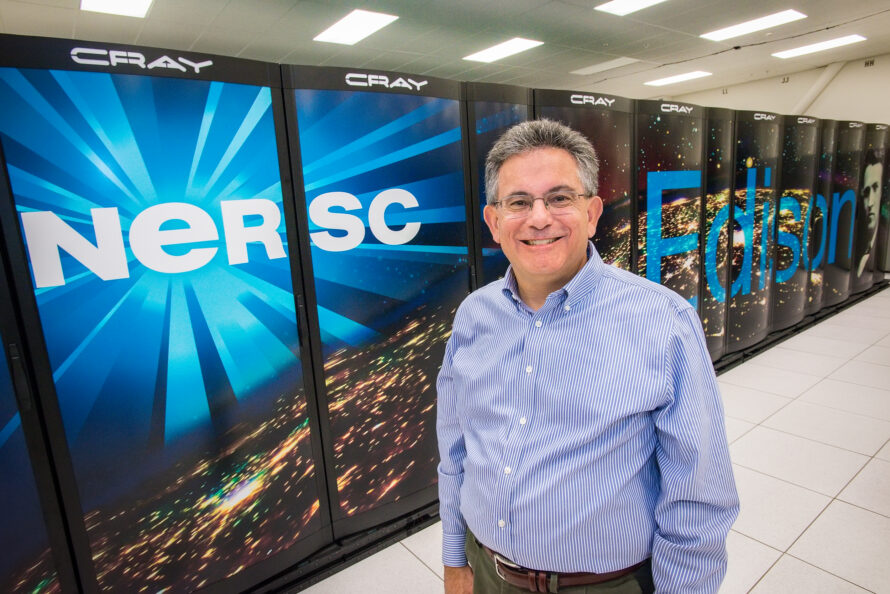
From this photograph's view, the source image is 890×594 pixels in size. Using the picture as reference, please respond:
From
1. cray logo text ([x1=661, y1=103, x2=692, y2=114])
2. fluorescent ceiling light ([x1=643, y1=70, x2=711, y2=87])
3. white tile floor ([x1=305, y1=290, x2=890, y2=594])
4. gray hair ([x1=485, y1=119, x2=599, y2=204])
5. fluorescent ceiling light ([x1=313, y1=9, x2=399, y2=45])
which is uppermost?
fluorescent ceiling light ([x1=643, y1=70, x2=711, y2=87])

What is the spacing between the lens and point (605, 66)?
349 inches

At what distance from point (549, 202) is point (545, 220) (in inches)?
1.8

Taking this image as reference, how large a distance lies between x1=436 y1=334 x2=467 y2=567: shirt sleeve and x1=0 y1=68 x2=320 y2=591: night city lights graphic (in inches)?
34.0

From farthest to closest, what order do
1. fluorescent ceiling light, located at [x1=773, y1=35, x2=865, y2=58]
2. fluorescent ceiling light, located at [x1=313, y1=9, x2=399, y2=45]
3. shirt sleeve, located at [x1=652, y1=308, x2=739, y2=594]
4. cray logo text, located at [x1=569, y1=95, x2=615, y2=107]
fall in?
fluorescent ceiling light, located at [x1=773, y1=35, x2=865, y2=58]
fluorescent ceiling light, located at [x1=313, y1=9, x2=399, y2=45]
cray logo text, located at [x1=569, y1=95, x2=615, y2=107]
shirt sleeve, located at [x1=652, y1=308, x2=739, y2=594]

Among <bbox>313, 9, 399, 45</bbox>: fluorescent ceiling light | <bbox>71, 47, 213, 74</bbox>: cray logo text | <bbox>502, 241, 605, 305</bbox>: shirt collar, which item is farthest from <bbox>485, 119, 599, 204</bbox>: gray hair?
<bbox>313, 9, 399, 45</bbox>: fluorescent ceiling light

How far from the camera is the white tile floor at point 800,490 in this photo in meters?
1.98

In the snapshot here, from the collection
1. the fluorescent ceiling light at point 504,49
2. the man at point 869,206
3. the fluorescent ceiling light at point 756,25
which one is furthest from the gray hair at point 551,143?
the fluorescent ceiling light at point 756,25

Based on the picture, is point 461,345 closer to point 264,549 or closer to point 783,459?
point 264,549

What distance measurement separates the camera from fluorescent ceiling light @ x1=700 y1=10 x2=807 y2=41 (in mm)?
6438

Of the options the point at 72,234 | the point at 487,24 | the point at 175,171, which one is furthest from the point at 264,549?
the point at 487,24

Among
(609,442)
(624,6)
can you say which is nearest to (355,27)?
(624,6)

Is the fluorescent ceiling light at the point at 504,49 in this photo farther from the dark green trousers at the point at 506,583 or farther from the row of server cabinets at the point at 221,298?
the dark green trousers at the point at 506,583

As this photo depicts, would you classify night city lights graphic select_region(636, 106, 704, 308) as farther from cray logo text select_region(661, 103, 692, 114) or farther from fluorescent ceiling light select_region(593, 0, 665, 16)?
fluorescent ceiling light select_region(593, 0, 665, 16)

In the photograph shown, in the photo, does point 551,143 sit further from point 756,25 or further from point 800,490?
point 756,25
